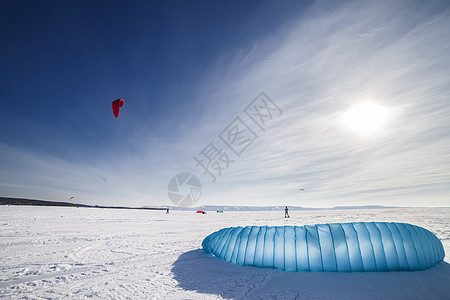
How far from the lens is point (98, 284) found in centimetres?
388

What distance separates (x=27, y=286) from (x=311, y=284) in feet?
17.8

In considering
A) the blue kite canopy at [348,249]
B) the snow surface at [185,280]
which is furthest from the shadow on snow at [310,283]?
the blue kite canopy at [348,249]

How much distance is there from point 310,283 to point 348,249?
1293 millimetres

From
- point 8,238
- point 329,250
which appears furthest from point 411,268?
point 8,238

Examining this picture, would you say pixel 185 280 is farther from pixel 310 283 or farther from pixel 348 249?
pixel 348 249

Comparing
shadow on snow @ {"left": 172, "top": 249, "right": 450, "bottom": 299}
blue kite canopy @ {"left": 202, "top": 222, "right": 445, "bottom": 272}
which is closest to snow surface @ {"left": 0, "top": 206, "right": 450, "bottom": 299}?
shadow on snow @ {"left": 172, "top": 249, "right": 450, "bottom": 299}

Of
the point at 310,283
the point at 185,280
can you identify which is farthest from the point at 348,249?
the point at 185,280

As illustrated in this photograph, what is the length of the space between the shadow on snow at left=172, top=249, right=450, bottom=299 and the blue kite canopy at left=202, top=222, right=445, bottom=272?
0.16 metres

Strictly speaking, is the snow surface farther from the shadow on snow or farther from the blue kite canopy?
the blue kite canopy

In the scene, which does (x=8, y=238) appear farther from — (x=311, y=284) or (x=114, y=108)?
(x=311, y=284)

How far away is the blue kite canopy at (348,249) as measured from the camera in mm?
4453

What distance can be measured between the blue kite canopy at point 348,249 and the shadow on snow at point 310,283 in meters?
0.16

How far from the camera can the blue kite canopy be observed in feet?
14.6

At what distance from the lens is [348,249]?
4.49m
